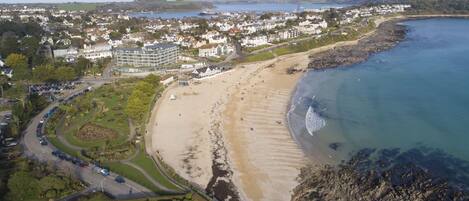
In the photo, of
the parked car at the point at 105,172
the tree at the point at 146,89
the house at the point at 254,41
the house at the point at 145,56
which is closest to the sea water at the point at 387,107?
the parked car at the point at 105,172

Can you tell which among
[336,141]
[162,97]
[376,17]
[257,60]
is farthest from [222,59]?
[376,17]

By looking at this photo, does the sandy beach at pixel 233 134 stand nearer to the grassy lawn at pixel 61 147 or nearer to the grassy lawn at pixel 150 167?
the grassy lawn at pixel 150 167

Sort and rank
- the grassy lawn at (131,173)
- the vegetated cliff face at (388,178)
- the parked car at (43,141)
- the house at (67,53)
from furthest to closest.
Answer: the house at (67,53), the parked car at (43,141), the grassy lawn at (131,173), the vegetated cliff face at (388,178)

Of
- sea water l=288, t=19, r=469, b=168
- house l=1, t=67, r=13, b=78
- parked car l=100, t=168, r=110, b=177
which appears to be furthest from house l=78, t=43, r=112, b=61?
parked car l=100, t=168, r=110, b=177

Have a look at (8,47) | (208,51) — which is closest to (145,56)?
(208,51)

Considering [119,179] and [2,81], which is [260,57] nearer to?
[2,81]

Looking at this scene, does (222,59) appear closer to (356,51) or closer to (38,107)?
(356,51)
